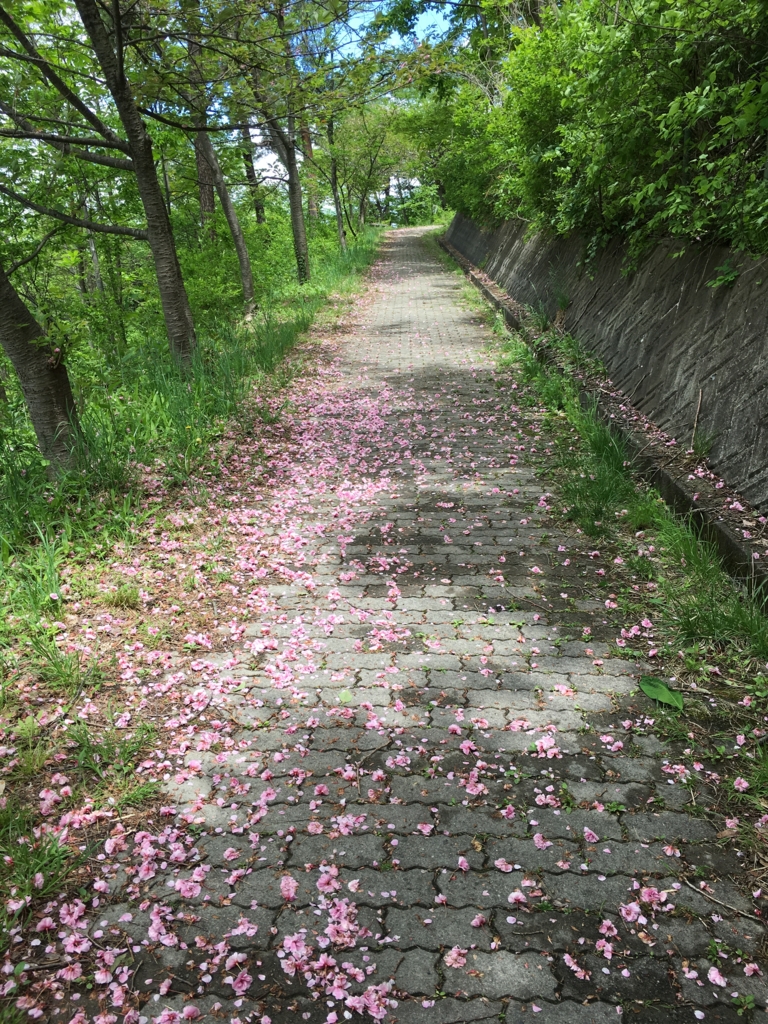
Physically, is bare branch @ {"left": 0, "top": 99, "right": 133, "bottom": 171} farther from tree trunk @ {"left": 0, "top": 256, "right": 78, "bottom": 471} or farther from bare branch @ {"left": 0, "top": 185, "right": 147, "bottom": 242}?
tree trunk @ {"left": 0, "top": 256, "right": 78, "bottom": 471}

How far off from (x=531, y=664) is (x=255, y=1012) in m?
1.97

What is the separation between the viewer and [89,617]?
137 inches

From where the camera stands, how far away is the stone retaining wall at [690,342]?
3.77 meters

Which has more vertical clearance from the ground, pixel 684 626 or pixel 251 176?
pixel 251 176

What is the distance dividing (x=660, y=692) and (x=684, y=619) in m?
0.54

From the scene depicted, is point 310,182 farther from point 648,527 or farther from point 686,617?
point 686,617

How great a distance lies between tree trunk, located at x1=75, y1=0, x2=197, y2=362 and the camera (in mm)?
5157

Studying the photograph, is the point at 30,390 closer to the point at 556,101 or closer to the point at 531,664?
the point at 531,664

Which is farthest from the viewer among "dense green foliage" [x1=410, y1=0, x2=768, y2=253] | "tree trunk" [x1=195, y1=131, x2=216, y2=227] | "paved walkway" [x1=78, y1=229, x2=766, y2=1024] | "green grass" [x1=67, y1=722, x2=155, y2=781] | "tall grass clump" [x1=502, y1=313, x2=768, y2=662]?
"tree trunk" [x1=195, y1=131, x2=216, y2=227]

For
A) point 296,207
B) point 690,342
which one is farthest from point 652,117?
point 296,207

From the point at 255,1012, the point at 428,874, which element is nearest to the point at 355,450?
the point at 428,874

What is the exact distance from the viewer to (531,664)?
3.18 m

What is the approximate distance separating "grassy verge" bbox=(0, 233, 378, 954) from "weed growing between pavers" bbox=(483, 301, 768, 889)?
7.89 ft

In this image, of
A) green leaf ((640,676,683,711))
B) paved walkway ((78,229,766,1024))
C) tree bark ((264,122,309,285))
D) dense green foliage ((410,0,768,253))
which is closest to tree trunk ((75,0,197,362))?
dense green foliage ((410,0,768,253))
